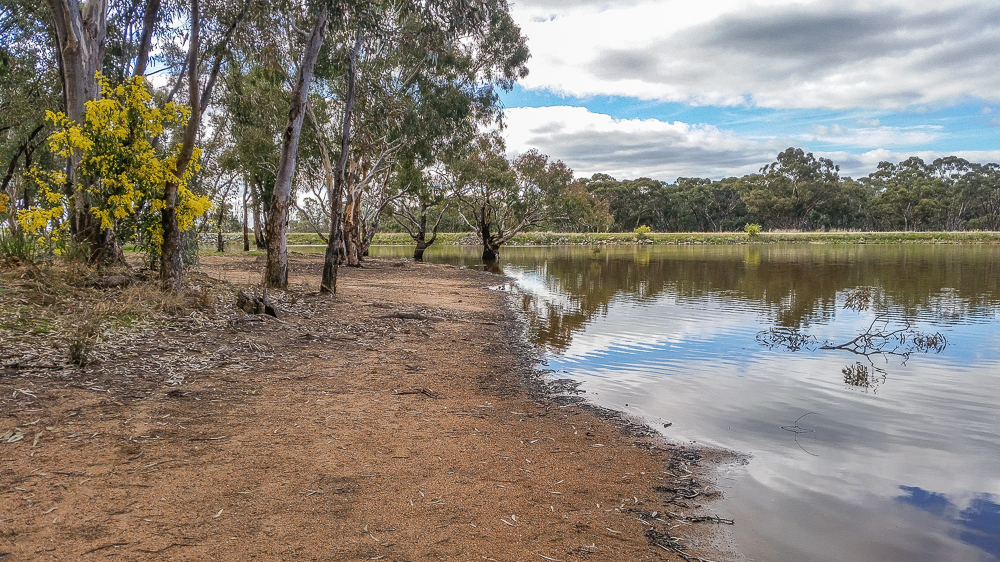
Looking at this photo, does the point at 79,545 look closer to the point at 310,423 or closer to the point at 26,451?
the point at 26,451

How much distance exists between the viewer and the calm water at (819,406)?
13.3 ft

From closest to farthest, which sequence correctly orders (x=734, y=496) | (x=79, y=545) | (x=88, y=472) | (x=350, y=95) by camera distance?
(x=79, y=545) < (x=88, y=472) < (x=734, y=496) < (x=350, y=95)

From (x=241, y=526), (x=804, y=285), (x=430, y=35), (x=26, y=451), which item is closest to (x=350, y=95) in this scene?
(x=430, y=35)

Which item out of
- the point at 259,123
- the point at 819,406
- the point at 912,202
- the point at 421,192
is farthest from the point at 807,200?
the point at 819,406

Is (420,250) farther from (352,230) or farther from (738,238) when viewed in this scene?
(738,238)

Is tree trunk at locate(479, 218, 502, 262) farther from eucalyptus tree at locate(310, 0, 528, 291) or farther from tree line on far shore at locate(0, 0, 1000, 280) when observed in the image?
eucalyptus tree at locate(310, 0, 528, 291)

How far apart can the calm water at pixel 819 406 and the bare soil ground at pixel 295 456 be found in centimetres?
65

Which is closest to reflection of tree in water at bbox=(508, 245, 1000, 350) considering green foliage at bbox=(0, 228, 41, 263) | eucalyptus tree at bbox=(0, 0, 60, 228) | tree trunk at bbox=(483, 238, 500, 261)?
tree trunk at bbox=(483, 238, 500, 261)

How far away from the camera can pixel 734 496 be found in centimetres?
440

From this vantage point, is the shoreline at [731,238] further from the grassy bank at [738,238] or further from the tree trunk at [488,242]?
the tree trunk at [488,242]

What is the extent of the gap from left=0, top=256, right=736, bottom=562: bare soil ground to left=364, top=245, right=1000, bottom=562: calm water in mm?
647

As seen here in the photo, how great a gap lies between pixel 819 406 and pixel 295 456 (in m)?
5.48

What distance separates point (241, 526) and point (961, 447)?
19.3 ft

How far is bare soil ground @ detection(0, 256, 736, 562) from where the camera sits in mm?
3342
